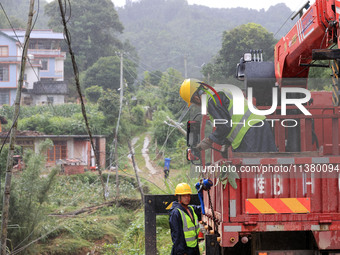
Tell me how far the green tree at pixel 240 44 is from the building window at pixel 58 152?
39.6 ft

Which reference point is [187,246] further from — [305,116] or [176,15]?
[176,15]

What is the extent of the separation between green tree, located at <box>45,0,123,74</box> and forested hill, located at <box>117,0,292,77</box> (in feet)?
85.3

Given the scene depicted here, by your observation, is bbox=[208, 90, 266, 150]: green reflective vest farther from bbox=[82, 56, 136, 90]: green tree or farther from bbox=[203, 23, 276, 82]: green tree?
bbox=[82, 56, 136, 90]: green tree

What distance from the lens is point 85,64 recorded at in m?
69.4

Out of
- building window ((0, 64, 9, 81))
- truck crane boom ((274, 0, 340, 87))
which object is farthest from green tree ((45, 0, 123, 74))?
truck crane boom ((274, 0, 340, 87))

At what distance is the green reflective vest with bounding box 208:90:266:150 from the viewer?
7.14 meters

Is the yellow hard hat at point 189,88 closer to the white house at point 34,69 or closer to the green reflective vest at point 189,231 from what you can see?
the green reflective vest at point 189,231

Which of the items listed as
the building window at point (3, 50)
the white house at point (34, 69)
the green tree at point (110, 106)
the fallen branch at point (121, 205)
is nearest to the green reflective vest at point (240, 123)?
the fallen branch at point (121, 205)

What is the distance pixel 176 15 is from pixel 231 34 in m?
128

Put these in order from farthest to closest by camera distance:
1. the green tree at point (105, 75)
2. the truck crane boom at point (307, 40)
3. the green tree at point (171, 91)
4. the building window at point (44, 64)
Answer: the building window at point (44, 64), the green tree at point (105, 75), the green tree at point (171, 91), the truck crane boom at point (307, 40)

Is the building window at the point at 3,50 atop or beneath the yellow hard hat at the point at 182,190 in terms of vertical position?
atop

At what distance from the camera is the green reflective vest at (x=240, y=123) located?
714 cm

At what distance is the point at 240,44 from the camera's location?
39438 millimetres

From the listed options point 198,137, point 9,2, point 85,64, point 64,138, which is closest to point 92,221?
point 198,137
